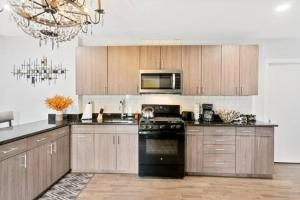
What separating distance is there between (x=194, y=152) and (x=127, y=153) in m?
1.15

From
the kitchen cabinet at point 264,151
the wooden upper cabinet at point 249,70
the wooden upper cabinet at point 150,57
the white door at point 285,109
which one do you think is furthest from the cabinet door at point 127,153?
the white door at point 285,109

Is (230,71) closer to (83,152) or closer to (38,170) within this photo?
(83,152)

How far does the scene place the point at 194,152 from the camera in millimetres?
4371

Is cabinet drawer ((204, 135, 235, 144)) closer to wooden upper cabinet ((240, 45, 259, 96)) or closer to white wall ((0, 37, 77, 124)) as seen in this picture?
wooden upper cabinet ((240, 45, 259, 96))

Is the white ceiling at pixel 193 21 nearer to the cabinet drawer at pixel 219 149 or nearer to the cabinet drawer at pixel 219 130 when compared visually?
the cabinet drawer at pixel 219 130

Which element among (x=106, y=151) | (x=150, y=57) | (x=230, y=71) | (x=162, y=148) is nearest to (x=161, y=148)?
(x=162, y=148)

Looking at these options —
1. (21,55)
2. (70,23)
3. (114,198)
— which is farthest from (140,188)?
(21,55)

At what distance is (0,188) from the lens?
99.9 inches

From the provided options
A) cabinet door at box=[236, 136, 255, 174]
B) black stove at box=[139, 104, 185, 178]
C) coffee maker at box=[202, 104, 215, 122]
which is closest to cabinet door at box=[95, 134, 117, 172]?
black stove at box=[139, 104, 185, 178]

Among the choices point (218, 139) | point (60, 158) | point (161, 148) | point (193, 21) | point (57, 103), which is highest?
point (193, 21)

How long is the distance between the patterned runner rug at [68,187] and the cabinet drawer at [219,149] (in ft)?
6.65

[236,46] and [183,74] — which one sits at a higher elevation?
[236,46]

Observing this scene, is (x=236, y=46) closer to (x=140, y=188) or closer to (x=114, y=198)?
(x=140, y=188)

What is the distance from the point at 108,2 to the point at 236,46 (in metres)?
2.55
